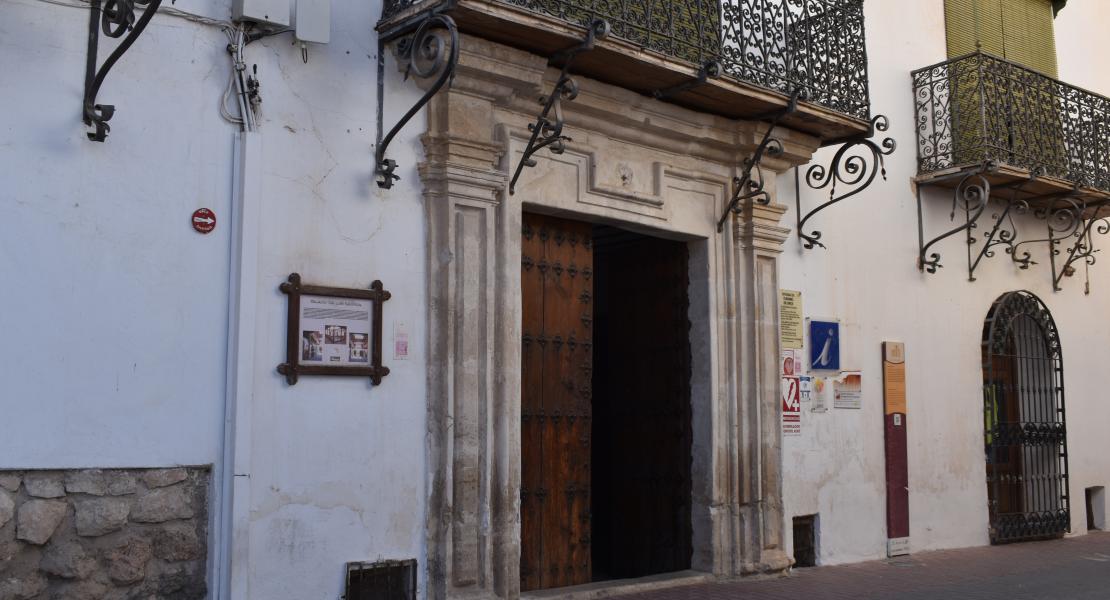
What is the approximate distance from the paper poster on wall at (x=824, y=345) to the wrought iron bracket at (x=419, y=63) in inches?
163

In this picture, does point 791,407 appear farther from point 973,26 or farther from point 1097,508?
point 1097,508

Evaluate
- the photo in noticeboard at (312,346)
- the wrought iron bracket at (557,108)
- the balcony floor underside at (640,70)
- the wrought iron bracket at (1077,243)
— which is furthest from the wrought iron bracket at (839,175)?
the photo in noticeboard at (312,346)

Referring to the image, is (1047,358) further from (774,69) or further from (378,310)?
(378,310)

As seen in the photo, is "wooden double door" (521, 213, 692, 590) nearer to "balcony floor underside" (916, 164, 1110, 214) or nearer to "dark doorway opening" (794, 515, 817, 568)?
"dark doorway opening" (794, 515, 817, 568)

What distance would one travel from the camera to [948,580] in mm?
8664

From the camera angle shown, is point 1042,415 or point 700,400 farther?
point 1042,415

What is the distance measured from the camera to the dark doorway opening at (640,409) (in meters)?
8.95

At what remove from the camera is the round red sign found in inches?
236

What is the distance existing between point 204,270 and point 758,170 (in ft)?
15.2

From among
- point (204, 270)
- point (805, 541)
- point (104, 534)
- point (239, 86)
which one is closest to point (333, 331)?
point (204, 270)

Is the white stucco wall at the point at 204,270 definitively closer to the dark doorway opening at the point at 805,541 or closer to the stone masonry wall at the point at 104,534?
the stone masonry wall at the point at 104,534

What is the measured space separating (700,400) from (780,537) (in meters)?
1.27

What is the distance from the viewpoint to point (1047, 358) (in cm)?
1188

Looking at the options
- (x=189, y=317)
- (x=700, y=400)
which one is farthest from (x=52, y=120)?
(x=700, y=400)
